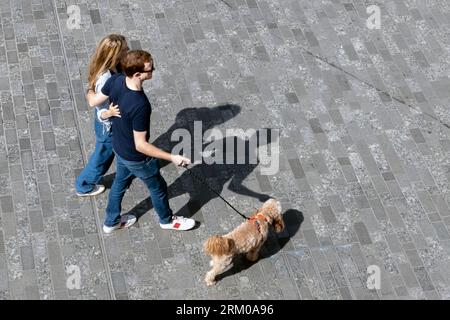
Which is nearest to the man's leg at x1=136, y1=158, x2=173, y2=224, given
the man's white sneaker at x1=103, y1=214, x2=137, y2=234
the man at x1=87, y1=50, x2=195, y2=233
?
the man at x1=87, y1=50, x2=195, y2=233

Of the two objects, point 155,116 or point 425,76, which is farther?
point 425,76

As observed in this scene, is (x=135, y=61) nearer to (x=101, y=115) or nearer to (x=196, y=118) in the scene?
(x=101, y=115)

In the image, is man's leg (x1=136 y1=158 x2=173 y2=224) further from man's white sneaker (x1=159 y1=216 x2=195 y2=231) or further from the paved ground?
the paved ground

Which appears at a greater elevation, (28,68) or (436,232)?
(28,68)

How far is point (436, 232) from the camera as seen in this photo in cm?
758

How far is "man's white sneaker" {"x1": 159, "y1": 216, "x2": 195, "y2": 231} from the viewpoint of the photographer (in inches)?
285

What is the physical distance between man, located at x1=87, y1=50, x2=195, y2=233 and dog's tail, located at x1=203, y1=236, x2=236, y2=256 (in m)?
0.72

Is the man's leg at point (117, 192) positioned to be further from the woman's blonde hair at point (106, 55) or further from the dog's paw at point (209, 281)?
the dog's paw at point (209, 281)

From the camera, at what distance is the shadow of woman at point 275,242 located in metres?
7.07

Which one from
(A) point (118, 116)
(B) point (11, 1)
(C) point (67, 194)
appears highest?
(A) point (118, 116)

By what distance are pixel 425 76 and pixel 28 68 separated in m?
4.98
